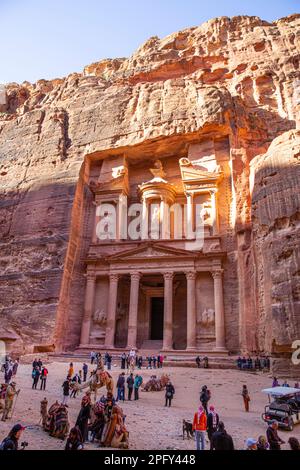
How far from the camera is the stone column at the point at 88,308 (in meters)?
27.2

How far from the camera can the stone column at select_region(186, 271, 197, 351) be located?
83.1 feet

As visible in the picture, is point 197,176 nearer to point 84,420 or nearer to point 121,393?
point 121,393

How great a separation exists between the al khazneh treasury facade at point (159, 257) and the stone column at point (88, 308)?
0.26 ft

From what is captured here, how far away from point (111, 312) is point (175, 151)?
16.3 m

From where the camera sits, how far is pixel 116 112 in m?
34.6

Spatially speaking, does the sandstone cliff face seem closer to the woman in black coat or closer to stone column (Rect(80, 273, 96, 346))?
stone column (Rect(80, 273, 96, 346))

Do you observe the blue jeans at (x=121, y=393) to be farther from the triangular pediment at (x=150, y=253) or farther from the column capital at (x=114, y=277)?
the column capital at (x=114, y=277)

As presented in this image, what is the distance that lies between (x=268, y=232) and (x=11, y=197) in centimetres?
2348

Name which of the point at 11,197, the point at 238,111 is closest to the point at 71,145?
the point at 11,197

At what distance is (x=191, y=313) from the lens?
26.3 m

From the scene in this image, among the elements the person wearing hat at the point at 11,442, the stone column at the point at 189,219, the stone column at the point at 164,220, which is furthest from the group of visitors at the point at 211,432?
the stone column at the point at 164,220

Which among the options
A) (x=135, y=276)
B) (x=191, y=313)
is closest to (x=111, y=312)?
(x=135, y=276)

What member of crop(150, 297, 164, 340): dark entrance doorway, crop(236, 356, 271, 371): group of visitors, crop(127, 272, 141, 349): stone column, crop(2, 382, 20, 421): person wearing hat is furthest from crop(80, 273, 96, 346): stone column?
crop(2, 382, 20, 421): person wearing hat

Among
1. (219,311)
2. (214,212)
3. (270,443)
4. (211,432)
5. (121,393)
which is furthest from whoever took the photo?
(214,212)
